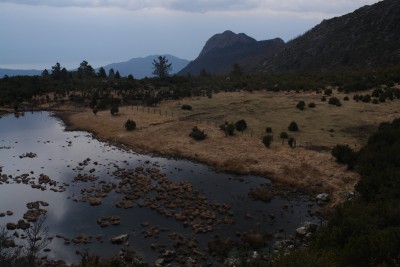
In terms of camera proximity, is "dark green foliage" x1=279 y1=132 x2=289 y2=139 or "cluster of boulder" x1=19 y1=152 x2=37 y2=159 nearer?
"cluster of boulder" x1=19 y1=152 x2=37 y2=159

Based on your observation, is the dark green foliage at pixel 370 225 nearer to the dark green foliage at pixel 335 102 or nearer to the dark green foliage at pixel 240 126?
the dark green foliage at pixel 240 126

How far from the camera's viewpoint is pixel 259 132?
46.0 metres

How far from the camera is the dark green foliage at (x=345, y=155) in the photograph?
3375 centimetres

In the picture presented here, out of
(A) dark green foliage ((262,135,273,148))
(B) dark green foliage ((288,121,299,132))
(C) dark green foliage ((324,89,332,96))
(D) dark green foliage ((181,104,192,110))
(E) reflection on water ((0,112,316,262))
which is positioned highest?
(C) dark green foliage ((324,89,332,96))

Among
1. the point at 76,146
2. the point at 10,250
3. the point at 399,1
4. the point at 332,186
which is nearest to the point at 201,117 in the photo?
the point at 76,146

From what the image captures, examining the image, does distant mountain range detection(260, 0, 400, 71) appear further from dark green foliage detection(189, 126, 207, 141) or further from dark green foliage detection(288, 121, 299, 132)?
dark green foliage detection(189, 126, 207, 141)

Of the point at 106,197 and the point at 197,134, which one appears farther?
the point at 197,134

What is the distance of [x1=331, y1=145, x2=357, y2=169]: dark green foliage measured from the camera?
111 ft

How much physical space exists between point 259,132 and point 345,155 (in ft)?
43.3

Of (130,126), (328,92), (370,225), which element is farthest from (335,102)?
(370,225)

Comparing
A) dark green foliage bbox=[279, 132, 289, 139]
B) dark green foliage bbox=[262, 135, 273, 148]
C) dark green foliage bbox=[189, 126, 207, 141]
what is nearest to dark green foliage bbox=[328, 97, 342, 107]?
dark green foliage bbox=[279, 132, 289, 139]

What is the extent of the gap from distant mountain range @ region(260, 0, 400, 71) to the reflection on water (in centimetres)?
8513

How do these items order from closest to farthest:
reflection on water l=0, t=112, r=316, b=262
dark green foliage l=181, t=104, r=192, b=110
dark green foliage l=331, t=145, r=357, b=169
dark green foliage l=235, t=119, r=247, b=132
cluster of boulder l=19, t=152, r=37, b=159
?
reflection on water l=0, t=112, r=316, b=262 < dark green foliage l=331, t=145, r=357, b=169 < cluster of boulder l=19, t=152, r=37, b=159 < dark green foliage l=235, t=119, r=247, b=132 < dark green foliage l=181, t=104, r=192, b=110

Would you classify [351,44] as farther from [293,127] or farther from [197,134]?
[197,134]
